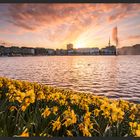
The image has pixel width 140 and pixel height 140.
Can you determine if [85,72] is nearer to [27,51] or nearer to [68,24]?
[68,24]

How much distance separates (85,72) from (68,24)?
87cm

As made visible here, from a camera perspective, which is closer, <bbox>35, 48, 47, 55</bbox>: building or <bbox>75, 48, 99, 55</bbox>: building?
<bbox>75, 48, 99, 55</bbox>: building

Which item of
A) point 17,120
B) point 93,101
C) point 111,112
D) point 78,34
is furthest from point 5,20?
point 111,112

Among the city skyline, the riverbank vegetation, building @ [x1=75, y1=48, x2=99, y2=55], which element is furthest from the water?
the riverbank vegetation

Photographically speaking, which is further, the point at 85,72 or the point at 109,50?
the point at 109,50

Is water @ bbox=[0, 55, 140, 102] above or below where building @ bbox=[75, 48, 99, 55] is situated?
below

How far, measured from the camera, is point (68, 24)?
5.05 metres

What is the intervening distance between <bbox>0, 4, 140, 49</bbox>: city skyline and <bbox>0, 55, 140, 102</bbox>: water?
30 cm

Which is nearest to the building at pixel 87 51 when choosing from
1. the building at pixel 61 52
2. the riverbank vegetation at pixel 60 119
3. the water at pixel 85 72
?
the water at pixel 85 72

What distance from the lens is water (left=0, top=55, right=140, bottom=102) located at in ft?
16.8

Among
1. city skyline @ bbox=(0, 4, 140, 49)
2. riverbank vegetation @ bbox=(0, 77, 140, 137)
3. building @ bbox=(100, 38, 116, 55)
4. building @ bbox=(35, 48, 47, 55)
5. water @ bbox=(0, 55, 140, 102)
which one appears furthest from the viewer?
building @ bbox=(35, 48, 47, 55)

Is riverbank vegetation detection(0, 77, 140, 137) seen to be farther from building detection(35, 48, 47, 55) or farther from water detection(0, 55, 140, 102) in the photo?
building detection(35, 48, 47, 55)

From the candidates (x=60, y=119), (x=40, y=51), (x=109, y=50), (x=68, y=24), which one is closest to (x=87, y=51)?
(x=109, y=50)

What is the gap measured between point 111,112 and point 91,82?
200cm
